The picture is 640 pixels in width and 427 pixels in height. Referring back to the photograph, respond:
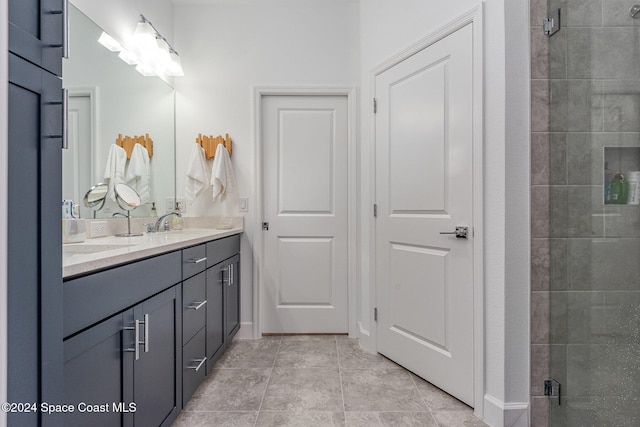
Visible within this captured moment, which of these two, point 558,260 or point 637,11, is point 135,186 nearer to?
point 558,260

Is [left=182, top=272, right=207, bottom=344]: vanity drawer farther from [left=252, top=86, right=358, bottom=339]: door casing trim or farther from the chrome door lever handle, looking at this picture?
the chrome door lever handle

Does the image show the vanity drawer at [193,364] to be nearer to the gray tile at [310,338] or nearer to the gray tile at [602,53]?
the gray tile at [310,338]

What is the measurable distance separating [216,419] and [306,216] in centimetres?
149

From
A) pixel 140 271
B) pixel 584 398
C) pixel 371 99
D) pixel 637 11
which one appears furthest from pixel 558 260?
pixel 140 271

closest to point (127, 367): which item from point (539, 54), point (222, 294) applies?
point (222, 294)

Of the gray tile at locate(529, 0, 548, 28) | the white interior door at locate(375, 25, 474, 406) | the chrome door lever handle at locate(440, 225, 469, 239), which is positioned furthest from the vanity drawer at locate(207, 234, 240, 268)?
the gray tile at locate(529, 0, 548, 28)

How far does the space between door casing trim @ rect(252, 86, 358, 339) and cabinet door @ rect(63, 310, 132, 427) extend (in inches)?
59.2

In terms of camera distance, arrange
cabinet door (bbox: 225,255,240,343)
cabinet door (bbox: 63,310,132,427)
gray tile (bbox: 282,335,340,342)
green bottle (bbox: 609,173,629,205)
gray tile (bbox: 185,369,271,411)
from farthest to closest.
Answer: gray tile (bbox: 282,335,340,342) < cabinet door (bbox: 225,255,240,343) < gray tile (bbox: 185,369,271,411) < green bottle (bbox: 609,173,629,205) < cabinet door (bbox: 63,310,132,427)

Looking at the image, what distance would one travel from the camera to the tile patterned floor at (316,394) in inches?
58.3

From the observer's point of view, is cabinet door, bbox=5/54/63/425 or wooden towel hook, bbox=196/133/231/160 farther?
wooden towel hook, bbox=196/133/231/160

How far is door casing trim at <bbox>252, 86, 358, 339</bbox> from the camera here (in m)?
2.49

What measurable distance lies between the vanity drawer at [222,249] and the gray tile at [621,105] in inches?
76.1

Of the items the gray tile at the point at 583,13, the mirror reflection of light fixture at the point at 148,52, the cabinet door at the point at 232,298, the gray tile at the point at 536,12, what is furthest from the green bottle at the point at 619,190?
the mirror reflection of light fixture at the point at 148,52

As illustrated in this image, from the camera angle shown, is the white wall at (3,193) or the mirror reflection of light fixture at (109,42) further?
the mirror reflection of light fixture at (109,42)
